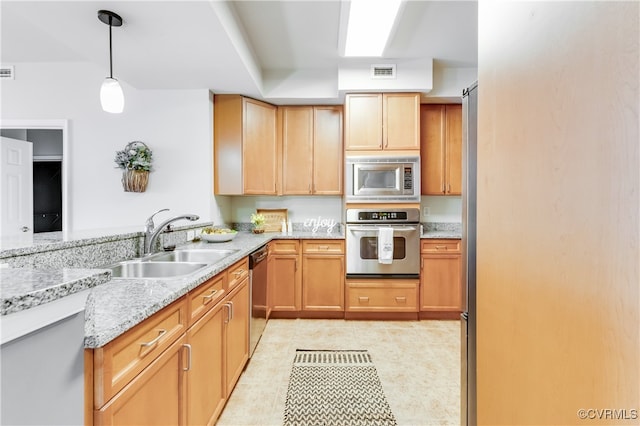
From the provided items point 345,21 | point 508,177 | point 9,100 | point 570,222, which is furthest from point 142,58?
point 570,222

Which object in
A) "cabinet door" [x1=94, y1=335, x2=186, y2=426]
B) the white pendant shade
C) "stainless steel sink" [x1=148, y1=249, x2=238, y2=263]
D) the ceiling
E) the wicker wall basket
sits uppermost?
the ceiling

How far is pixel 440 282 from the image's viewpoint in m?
3.34

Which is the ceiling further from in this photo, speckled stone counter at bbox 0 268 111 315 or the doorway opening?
the doorway opening

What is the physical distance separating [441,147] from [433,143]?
0.34ft

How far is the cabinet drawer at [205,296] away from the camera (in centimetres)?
138

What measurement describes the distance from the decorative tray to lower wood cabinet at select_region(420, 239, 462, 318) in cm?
171

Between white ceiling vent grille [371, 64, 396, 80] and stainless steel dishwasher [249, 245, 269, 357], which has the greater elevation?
white ceiling vent grille [371, 64, 396, 80]

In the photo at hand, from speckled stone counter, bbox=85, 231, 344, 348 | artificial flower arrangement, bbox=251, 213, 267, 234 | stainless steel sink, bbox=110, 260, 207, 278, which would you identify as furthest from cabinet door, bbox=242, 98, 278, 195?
speckled stone counter, bbox=85, 231, 344, 348

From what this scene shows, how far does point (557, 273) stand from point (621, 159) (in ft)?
0.77

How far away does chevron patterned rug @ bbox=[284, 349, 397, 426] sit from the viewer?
1784 millimetres

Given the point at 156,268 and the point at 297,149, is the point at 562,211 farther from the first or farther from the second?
the point at 297,149

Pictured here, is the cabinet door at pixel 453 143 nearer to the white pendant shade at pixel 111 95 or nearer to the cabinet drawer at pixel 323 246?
the cabinet drawer at pixel 323 246

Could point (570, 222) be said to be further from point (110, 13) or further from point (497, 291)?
point (110, 13)

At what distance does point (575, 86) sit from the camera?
54 centimetres
